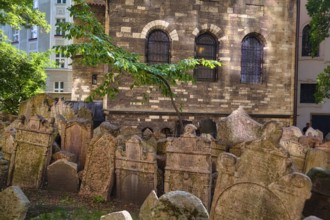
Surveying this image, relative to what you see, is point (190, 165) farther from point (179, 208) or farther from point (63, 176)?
point (179, 208)

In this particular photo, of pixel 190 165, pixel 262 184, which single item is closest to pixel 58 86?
pixel 190 165

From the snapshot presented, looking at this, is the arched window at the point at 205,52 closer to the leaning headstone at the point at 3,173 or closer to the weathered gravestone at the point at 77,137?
the weathered gravestone at the point at 77,137

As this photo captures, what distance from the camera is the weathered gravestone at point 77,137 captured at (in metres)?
9.54

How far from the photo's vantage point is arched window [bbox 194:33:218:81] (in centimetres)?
1673

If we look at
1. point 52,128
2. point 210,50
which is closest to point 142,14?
point 210,50

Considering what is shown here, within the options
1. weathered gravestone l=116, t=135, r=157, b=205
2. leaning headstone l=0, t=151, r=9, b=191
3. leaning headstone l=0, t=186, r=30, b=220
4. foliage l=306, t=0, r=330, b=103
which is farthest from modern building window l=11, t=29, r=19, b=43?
leaning headstone l=0, t=186, r=30, b=220

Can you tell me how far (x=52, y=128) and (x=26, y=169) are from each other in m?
1.13

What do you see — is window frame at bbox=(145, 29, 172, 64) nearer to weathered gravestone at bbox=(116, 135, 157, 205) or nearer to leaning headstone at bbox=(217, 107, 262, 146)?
leaning headstone at bbox=(217, 107, 262, 146)

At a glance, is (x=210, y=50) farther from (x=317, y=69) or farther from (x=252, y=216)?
Result: (x=252, y=216)

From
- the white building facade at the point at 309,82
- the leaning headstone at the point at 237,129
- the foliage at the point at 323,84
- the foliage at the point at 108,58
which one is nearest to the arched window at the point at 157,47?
the foliage at the point at 108,58

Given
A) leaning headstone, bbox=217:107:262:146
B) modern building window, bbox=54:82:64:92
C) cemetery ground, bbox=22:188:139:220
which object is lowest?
cemetery ground, bbox=22:188:139:220

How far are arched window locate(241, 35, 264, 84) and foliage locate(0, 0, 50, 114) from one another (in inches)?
375

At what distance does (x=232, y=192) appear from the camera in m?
4.91

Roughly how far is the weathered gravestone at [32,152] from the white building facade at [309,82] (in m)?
16.2
